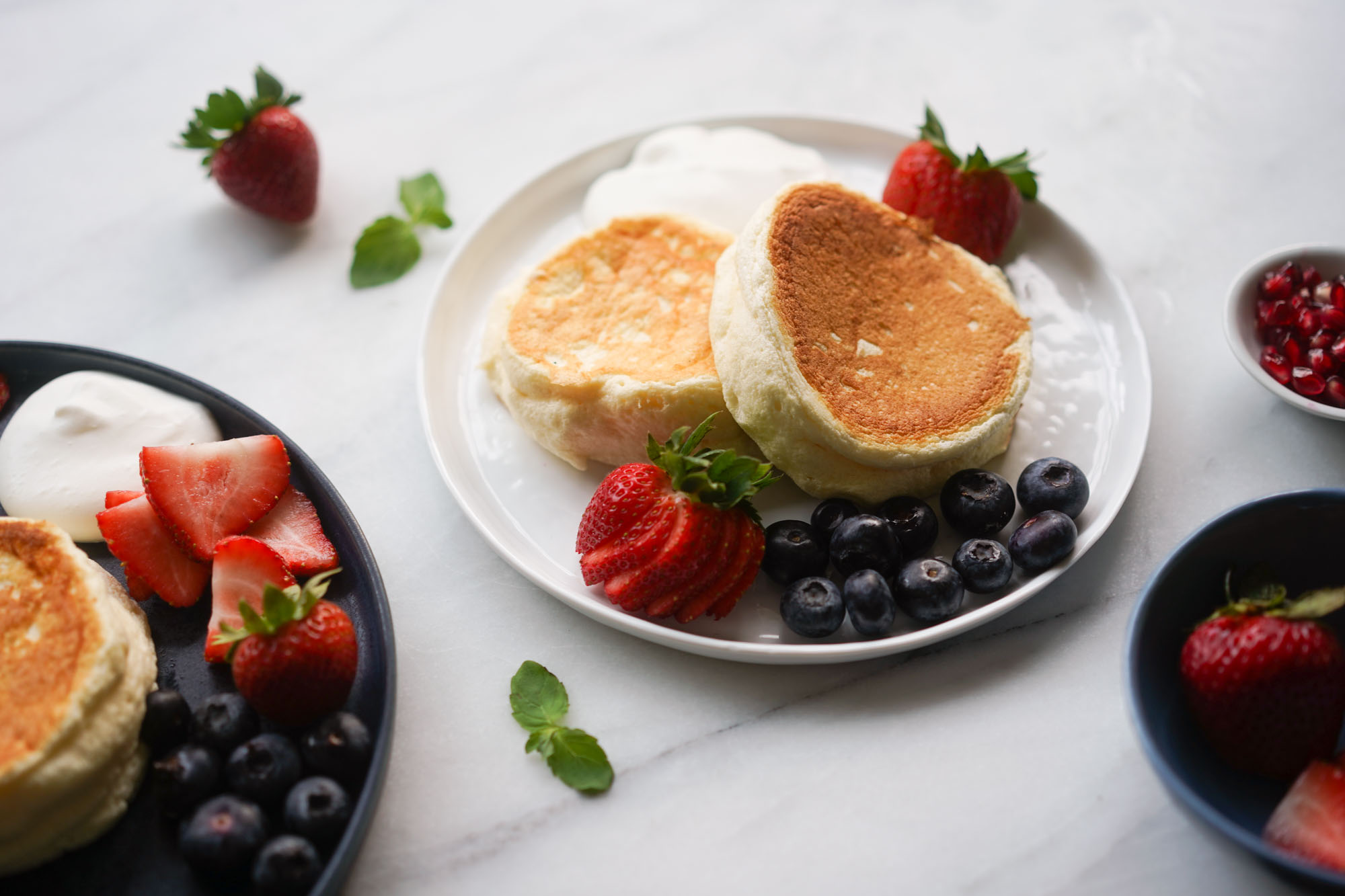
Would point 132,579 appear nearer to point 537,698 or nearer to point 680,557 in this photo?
point 537,698

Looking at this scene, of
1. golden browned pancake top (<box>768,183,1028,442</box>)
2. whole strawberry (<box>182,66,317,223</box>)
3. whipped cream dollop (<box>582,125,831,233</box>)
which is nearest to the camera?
golden browned pancake top (<box>768,183,1028,442</box>)

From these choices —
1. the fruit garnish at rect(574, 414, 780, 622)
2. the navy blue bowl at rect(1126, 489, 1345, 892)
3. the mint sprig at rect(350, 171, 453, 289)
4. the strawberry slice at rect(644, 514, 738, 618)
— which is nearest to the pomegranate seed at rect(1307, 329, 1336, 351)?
the navy blue bowl at rect(1126, 489, 1345, 892)

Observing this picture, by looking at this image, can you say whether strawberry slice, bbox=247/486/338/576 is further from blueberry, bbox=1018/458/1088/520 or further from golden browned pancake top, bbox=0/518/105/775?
blueberry, bbox=1018/458/1088/520

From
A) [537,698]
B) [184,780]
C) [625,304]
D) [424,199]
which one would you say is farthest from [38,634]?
[424,199]

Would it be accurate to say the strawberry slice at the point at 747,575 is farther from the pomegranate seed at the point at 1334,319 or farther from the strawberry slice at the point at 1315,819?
the pomegranate seed at the point at 1334,319

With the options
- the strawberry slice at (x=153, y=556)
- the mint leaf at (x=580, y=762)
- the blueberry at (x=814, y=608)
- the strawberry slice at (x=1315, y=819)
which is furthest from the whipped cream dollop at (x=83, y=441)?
the strawberry slice at (x=1315, y=819)
